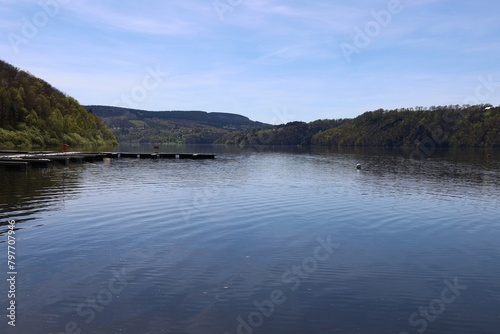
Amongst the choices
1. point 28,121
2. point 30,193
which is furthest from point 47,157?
point 28,121

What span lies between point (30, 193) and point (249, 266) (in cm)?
3102

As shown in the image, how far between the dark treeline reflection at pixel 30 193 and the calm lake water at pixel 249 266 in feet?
1.41

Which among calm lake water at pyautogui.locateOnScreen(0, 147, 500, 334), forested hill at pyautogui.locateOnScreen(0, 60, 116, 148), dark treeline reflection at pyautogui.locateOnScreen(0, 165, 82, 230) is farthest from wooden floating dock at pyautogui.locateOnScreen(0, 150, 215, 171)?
forested hill at pyautogui.locateOnScreen(0, 60, 116, 148)

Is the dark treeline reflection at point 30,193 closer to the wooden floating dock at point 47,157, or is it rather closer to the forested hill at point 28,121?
the wooden floating dock at point 47,157

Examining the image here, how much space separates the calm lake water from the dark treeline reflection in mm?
431

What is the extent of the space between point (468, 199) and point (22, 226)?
42.1m

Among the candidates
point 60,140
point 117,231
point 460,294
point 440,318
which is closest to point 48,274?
point 117,231

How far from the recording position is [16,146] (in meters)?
136

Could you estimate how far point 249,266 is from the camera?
19.3 meters

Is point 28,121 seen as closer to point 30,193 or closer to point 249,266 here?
point 30,193

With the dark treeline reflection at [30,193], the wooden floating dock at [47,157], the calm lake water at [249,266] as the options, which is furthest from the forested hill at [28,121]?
the calm lake water at [249,266]

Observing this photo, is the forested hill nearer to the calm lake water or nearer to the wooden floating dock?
the wooden floating dock

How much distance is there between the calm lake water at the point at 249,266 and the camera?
1373 cm

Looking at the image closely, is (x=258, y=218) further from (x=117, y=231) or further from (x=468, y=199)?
(x=468, y=199)
